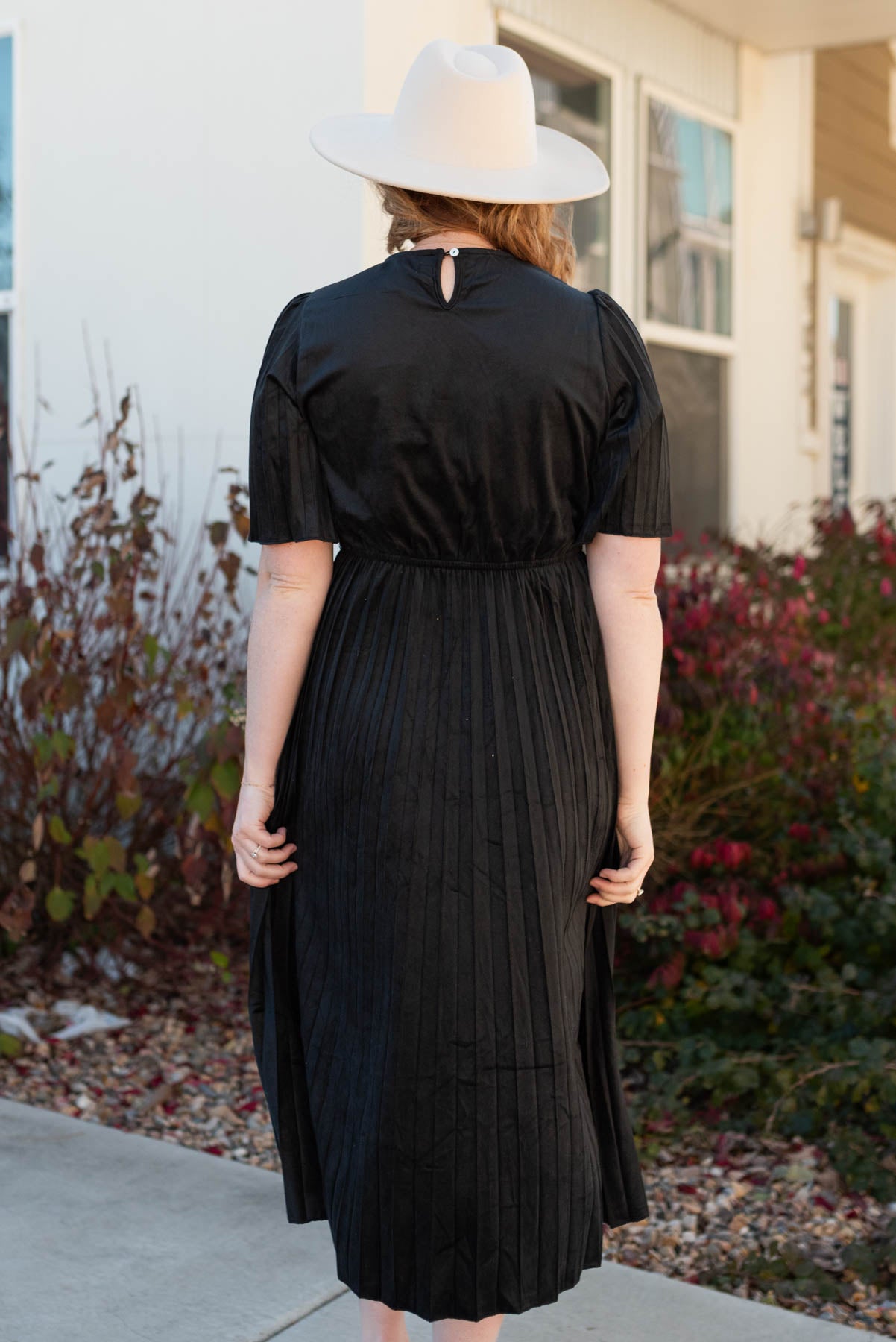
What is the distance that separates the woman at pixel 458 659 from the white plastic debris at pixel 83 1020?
83.9 inches

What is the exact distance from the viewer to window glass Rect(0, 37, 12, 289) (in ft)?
15.8

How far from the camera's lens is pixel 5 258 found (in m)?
4.89

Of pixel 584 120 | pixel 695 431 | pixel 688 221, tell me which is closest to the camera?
pixel 584 120

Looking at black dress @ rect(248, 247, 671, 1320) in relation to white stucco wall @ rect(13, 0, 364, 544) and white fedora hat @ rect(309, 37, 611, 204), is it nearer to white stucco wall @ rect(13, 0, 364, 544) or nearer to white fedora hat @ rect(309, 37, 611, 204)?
white fedora hat @ rect(309, 37, 611, 204)

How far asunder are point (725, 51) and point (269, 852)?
504cm

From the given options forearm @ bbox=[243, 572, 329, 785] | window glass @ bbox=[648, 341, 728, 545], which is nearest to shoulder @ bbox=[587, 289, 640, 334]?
forearm @ bbox=[243, 572, 329, 785]

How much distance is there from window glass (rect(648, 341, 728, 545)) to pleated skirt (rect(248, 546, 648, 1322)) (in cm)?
399

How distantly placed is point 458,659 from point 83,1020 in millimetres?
2536

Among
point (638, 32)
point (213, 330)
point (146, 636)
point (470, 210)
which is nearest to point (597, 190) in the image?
point (470, 210)

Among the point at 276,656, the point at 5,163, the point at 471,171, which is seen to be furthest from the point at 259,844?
the point at 5,163

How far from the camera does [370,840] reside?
1.85m

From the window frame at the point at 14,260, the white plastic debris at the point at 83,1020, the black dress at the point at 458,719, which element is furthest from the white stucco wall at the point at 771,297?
the black dress at the point at 458,719

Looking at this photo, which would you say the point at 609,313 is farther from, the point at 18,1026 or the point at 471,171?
the point at 18,1026

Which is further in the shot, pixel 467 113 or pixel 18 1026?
pixel 18 1026
